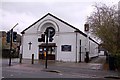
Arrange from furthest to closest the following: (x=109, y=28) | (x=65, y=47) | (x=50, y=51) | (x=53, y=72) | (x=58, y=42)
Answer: (x=50, y=51) < (x=58, y=42) < (x=65, y=47) < (x=109, y=28) < (x=53, y=72)

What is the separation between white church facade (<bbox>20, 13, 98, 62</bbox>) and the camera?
141ft

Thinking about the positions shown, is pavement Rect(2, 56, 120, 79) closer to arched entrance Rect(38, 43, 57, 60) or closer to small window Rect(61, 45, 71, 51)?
small window Rect(61, 45, 71, 51)

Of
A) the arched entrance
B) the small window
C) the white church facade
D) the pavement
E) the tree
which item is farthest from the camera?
the arched entrance

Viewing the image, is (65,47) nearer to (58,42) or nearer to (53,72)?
(58,42)

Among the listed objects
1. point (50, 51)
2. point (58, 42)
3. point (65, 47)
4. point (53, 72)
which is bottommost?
point (53, 72)

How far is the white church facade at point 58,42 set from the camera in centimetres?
4297

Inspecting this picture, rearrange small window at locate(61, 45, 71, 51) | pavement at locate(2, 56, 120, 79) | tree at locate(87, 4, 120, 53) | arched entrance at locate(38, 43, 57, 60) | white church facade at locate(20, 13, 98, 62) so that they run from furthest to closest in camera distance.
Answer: arched entrance at locate(38, 43, 57, 60), small window at locate(61, 45, 71, 51), white church facade at locate(20, 13, 98, 62), tree at locate(87, 4, 120, 53), pavement at locate(2, 56, 120, 79)

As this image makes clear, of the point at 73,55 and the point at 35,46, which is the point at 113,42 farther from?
the point at 35,46

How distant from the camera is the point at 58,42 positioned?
44.2 meters

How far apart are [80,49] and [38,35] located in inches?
324

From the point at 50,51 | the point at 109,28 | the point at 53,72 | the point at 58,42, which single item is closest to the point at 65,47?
the point at 58,42

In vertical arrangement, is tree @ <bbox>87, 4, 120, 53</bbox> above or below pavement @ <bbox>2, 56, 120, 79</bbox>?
above

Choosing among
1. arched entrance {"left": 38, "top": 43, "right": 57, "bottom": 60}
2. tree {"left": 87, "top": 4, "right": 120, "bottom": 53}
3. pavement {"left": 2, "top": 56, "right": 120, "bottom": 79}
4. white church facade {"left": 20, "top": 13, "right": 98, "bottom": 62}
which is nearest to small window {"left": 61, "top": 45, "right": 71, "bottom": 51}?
white church facade {"left": 20, "top": 13, "right": 98, "bottom": 62}

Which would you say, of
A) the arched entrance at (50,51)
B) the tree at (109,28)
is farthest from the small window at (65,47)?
the tree at (109,28)
